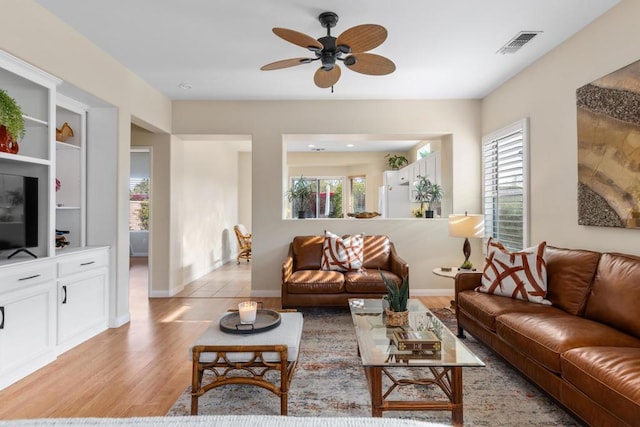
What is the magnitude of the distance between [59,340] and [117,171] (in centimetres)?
168

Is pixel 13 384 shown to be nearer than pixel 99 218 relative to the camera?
Yes

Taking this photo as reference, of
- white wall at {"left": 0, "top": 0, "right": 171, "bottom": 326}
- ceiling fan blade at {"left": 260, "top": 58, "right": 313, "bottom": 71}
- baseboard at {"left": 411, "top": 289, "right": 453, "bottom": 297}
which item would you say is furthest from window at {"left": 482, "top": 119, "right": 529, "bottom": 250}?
white wall at {"left": 0, "top": 0, "right": 171, "bottom": 326}

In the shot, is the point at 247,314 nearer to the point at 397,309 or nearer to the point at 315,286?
the point at 397,309

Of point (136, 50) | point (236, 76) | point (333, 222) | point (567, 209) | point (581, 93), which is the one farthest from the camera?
point (333, 222)

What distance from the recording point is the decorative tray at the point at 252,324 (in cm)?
224

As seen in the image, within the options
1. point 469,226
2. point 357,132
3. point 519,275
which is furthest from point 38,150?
point 469,226

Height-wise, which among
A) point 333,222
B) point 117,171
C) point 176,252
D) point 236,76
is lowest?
point 176,252

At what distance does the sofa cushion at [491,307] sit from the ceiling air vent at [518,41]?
231 cm

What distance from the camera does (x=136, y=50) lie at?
3.49 m

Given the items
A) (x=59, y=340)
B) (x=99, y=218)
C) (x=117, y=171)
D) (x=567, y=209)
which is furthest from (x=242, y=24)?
(x=567, y=209)

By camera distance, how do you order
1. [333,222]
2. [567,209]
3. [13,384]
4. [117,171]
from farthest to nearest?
1. [333,222]
2. [117,171]
3. [567,209]
4. [13,384]

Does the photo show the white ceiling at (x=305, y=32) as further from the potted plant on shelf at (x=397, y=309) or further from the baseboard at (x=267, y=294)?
the baseboard at (x=267, y=294)

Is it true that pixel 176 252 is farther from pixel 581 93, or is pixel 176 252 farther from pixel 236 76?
pixel 581 93

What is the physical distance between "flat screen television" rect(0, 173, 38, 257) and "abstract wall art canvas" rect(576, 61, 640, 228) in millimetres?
4449
